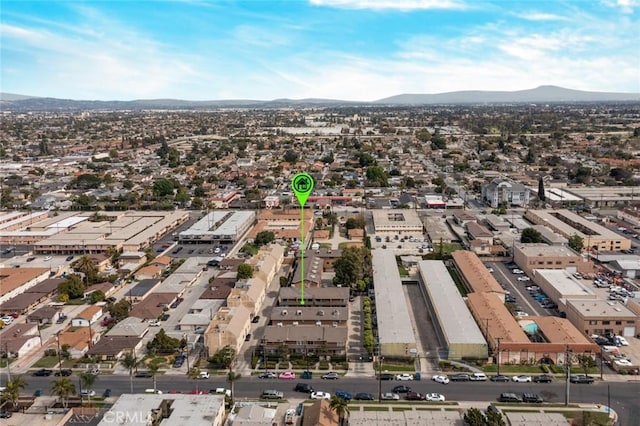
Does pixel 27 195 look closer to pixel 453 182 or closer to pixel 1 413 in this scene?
pixel 1 413

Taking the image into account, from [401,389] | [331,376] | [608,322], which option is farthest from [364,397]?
[608,322]

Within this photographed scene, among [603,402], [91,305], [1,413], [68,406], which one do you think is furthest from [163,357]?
[603,402]

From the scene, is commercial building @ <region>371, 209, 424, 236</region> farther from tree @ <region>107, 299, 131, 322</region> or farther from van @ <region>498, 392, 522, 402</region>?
van @ <region>498, 392, 522, 402</region>

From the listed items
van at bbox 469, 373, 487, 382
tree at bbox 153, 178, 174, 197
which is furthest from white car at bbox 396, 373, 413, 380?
tree at bbox 153, 178, 174, 197

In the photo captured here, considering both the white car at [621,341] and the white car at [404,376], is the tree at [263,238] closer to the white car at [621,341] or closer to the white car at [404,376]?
the white car at [404,376]

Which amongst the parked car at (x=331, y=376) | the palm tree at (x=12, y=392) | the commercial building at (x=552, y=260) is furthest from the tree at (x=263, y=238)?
the palm tree at (x=12, y=392)

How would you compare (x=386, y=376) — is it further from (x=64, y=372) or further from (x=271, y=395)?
(x=64, y=372)
